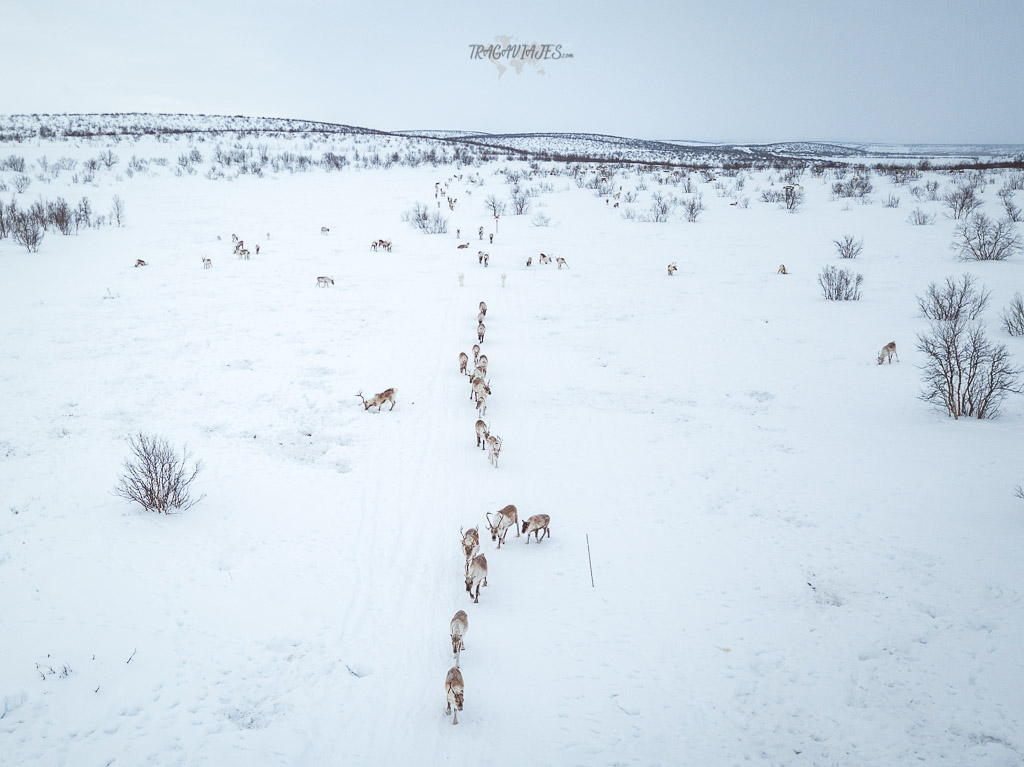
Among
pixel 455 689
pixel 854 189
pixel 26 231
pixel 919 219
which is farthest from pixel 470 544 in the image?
pixel 854 189

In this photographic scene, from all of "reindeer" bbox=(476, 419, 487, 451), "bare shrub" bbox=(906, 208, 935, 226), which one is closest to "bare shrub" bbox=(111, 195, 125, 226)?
"reindeer" bbox=(476, 419, 487, 451)

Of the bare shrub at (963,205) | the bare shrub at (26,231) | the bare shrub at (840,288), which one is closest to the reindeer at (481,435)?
the bare shrub at (840,288)

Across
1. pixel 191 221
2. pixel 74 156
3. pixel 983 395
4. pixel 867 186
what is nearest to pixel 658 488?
pixel 983 395

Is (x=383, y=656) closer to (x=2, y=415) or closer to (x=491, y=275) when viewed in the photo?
(x=2, y=415)

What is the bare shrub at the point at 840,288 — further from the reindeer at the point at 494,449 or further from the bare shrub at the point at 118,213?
the bare shrub at the point at 118,213

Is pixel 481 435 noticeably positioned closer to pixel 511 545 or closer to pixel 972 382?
pixel 511 545

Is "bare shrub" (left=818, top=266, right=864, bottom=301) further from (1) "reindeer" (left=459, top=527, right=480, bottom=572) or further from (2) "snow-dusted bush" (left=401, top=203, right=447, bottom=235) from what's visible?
(2) "snow-dusted bush" (left=401, top=203, right=447, bottom=235)
